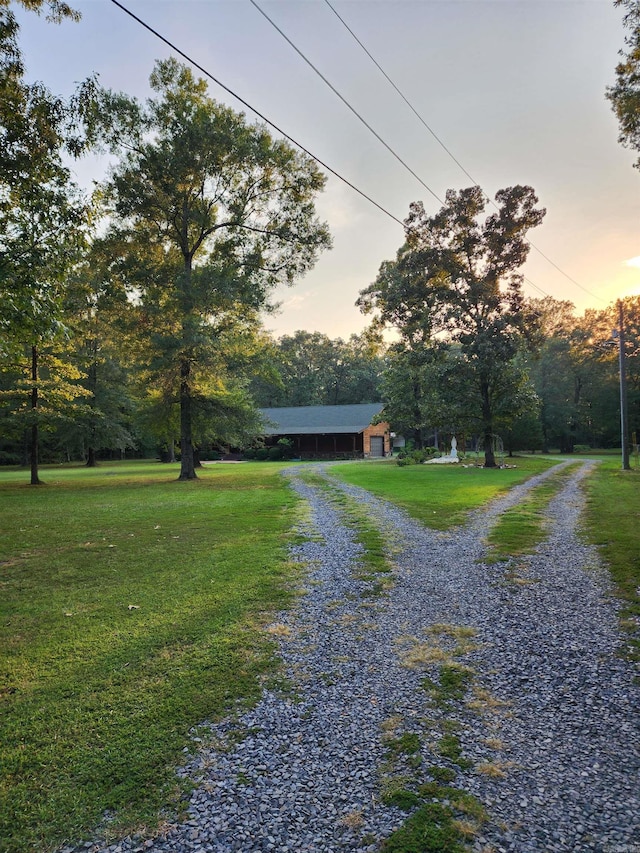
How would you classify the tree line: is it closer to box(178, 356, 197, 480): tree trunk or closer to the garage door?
box(178, 356, 197, 480): tree trunk

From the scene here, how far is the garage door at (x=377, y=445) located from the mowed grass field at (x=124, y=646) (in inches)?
1222

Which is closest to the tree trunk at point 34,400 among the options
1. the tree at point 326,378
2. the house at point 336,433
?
the house at point 336,433

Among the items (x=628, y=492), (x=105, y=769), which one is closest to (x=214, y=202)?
A: (x=628, y=492)

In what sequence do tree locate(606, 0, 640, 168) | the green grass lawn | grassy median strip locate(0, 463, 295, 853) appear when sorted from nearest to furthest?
grassy median strip locate(0, 463, 295, 853), tree locate(606, 0, 640, 168), the green grass lawn

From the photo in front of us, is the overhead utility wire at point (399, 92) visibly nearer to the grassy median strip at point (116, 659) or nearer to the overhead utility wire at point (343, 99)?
the overhead utility wire at point (343, 99)

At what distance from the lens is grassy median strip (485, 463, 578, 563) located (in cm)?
690

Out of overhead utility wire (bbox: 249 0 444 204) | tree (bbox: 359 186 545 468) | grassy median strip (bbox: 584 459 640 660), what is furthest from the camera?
tree (bbox: 359 186 545 468)

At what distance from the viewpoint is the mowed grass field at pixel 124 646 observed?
7.62 ft

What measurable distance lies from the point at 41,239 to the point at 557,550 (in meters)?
9.50

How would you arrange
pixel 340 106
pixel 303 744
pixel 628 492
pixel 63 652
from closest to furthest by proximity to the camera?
1. pixel 303 744
2. pixel 63 652
3. pixel 340 106
4. pixel 628 492

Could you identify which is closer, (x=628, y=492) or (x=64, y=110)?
(x=64, y=110)

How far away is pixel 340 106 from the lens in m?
8.63

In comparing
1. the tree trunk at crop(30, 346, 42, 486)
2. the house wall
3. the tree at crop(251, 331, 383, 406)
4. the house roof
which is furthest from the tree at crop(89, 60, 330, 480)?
the tree at crop(251, 331, 383, 406)

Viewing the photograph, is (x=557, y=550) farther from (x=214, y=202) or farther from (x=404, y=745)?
(x=214, y=202)
